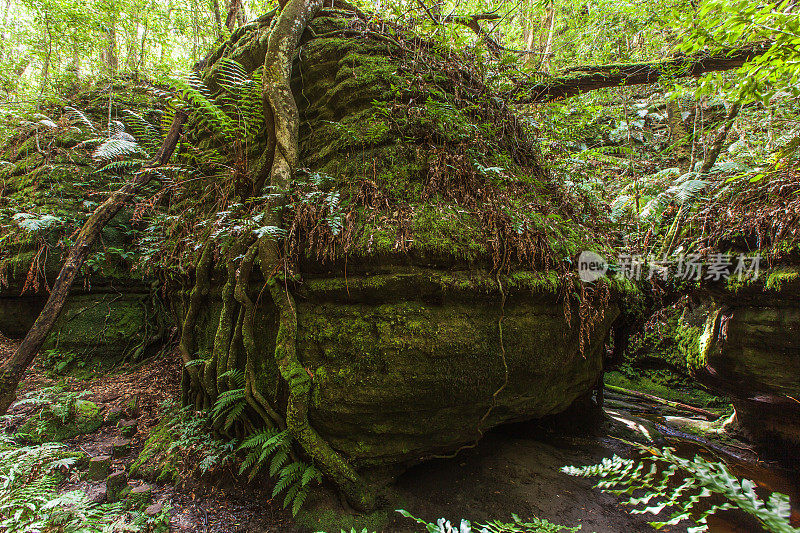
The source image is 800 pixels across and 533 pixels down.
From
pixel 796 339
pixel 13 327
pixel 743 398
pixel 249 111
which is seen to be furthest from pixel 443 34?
pixel 13 327

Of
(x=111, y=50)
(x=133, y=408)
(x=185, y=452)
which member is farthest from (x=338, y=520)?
(x=111, y=50)

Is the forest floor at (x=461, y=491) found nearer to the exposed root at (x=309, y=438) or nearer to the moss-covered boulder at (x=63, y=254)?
the exposed root at (x=309, y=438)

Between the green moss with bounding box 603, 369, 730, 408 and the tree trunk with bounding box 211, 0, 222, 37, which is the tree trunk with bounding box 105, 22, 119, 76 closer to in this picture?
the tree trunk with bounding box 211, 0, 222, 37

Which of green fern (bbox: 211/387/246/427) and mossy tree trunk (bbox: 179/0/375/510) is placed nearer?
mossy tree trunk (bbox: 179/0/375/510)

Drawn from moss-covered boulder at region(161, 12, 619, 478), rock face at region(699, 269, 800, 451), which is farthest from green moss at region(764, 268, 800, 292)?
moss-covered boulder at region(161, 12, 619, 478)

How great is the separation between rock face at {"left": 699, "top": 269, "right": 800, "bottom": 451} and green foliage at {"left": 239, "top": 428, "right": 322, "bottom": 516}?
5211mm

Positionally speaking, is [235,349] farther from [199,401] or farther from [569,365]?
[569,365]

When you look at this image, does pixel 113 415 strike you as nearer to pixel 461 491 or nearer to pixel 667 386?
pixel 461 491

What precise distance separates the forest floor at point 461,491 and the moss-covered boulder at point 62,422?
0.39ft

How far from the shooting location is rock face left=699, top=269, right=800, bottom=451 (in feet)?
12.1

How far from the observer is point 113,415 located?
4.57 m

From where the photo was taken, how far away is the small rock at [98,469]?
11.1 feet

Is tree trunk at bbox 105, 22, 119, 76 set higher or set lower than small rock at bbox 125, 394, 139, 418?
higher

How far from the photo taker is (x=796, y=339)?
3.64m
